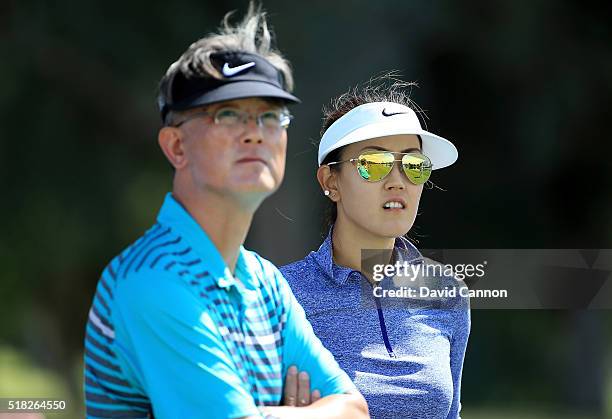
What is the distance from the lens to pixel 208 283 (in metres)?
3.01

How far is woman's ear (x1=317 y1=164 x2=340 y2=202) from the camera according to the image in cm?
420

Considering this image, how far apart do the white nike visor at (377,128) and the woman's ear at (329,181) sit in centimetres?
5

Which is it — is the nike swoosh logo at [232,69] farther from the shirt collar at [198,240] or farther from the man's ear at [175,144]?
the shirt collar at [198,240]

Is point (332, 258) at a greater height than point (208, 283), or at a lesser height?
greater

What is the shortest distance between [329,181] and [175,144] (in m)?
1.17

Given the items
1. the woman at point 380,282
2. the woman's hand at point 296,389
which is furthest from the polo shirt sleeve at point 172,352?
the woman at point 380,282

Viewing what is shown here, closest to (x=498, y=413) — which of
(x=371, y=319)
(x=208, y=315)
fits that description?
(x=371, y=319)

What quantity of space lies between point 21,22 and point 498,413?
8.35 meters

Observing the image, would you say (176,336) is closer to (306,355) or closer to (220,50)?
(306,355)

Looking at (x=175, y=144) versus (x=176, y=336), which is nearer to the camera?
(x=176, y=336)

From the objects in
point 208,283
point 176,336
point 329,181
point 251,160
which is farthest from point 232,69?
point 329,181

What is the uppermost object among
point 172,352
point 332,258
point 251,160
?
point 332,258

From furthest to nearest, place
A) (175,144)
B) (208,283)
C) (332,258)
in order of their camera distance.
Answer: (332,258), (175,144), (208,283)

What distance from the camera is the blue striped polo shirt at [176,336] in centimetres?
289
